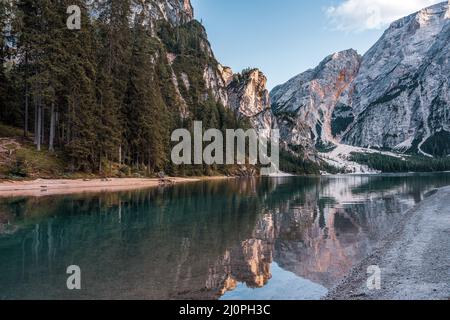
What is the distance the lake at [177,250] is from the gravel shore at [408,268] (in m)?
0.87

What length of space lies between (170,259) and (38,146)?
4634 cm

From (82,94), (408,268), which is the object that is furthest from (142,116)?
(408,268)

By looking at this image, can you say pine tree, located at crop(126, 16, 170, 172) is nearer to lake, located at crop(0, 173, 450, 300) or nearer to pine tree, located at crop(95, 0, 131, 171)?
pine tree, located at crop(95, 0, 131, 171)

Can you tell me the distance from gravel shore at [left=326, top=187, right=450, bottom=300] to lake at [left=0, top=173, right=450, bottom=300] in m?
0.87

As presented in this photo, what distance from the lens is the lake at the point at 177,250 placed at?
45.3 feet

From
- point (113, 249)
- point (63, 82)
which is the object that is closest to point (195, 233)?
point (113, 249)

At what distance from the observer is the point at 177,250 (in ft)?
65.0

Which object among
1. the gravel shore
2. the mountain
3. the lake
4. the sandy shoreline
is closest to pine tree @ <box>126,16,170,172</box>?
the mountain

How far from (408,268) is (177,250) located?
447 inches

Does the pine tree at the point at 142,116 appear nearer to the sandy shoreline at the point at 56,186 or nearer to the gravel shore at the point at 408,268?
the sandy shoreline at the point at 56,186

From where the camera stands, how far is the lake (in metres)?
13.8

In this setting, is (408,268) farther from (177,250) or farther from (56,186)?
(56,186)

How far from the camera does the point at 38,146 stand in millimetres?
55625
